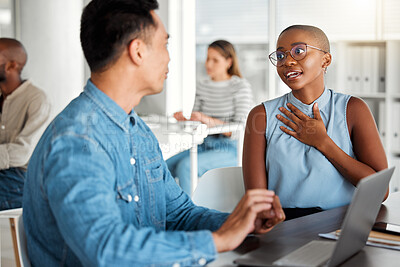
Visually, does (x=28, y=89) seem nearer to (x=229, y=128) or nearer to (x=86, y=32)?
(x=229, y=128)

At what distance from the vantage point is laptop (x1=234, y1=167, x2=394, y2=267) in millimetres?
913

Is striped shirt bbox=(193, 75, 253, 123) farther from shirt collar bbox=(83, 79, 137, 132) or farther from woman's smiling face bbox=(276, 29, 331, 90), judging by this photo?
shirt collar bbox=(83, 79, 137, 132)

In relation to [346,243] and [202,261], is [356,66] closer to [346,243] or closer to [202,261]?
[346,243]

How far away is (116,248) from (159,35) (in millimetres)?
525

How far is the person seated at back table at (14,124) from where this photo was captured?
109 inches

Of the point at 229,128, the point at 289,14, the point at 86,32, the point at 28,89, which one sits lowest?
the point at 229,128

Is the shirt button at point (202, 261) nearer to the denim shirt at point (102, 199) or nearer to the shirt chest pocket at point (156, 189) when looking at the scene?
the denim shirt at point (102, 199)

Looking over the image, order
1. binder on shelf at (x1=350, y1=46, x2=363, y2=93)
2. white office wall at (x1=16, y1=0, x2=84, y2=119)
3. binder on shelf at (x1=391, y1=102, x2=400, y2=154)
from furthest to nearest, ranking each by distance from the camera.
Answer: binder on shelf at (x1=350, y1=46, x2=363, y2=93) < binder on shelf at (x1=391, y1=102, x2=400, y2=154) < white office wall at (x1=16, y1=0, x2=84, y2=119)

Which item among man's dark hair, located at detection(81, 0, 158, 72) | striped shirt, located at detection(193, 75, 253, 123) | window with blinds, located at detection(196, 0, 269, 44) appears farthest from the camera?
window with blinds, located at detection(196, 0, 269, 44)

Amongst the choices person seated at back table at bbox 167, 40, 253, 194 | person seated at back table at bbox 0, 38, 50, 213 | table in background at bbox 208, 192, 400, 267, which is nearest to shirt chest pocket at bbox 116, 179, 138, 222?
table in background at bbox 208, 192, 400, 267

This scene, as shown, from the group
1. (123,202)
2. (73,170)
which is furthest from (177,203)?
(73,170)

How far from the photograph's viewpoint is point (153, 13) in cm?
117

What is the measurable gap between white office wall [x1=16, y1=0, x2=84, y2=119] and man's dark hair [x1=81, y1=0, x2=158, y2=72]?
6.01ft

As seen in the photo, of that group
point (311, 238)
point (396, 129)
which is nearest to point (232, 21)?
point (396, 129)
